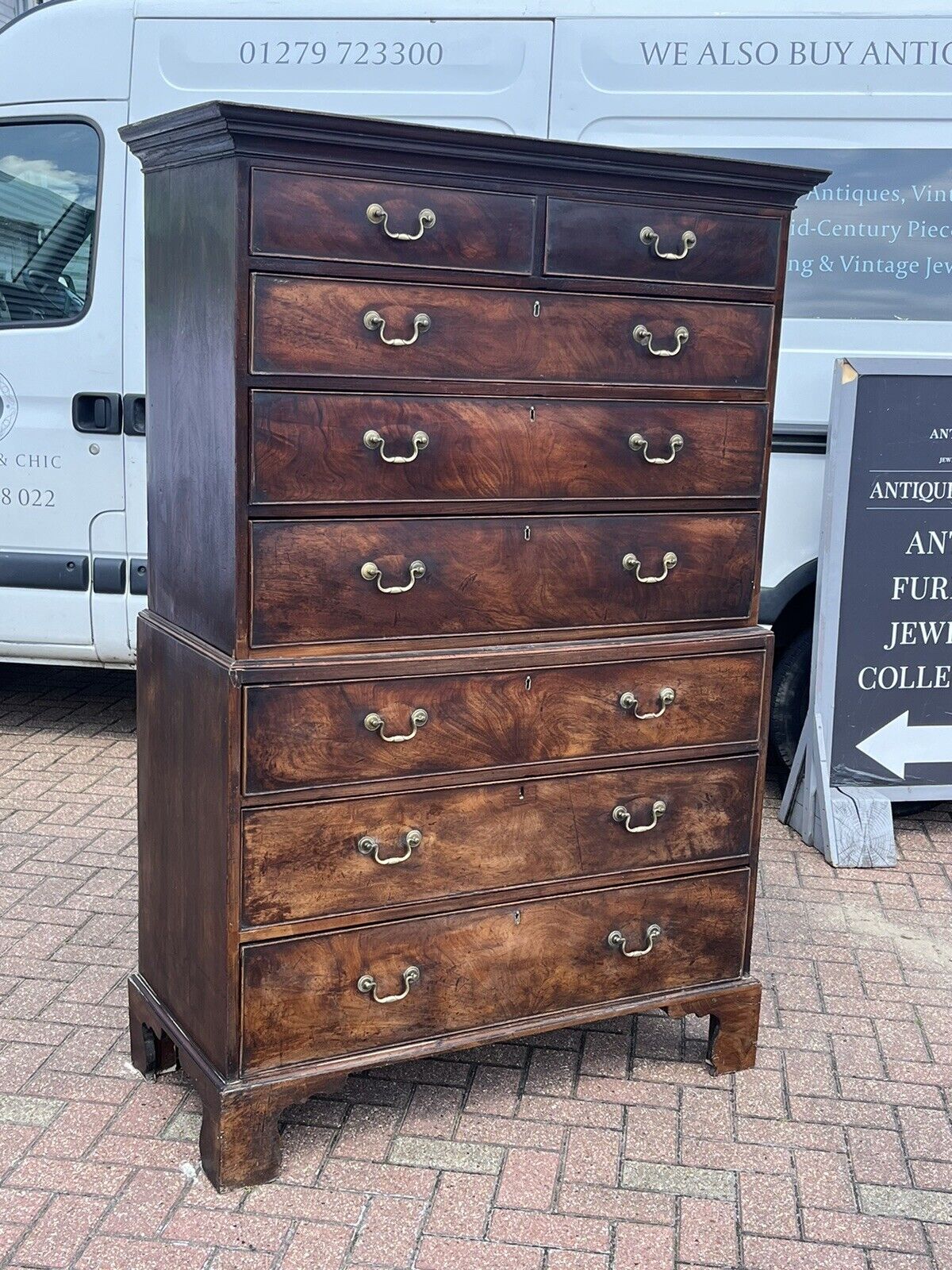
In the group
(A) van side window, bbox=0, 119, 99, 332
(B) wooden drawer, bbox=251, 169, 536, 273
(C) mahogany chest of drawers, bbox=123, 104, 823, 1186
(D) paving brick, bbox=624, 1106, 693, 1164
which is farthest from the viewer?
(A) van side window, bbox=0, 119, 99, 332

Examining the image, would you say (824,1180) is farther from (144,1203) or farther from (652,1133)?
(144,1203)

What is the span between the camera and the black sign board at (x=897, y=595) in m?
4.46

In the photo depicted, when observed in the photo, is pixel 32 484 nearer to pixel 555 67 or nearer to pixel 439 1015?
pixel 555 67

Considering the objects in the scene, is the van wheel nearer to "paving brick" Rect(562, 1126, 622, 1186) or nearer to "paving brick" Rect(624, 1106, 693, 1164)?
"paving brick" Rect(624, 1106, 693, 1164)

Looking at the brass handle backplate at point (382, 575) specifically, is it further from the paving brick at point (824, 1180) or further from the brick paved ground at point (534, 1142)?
the paving brick at point (824, 1180)

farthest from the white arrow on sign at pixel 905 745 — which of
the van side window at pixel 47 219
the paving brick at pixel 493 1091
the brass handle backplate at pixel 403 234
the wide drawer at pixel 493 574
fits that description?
the van side window at pixel 47 219

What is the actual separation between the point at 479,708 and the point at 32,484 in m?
3.03

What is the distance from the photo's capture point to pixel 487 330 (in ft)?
8.51

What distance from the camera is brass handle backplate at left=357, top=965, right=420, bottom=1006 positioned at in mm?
2695

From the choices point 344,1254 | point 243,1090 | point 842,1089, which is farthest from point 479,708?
point 842,1089

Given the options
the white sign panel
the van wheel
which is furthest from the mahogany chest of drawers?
the white sign panel

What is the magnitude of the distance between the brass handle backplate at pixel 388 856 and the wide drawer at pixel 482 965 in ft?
0.47

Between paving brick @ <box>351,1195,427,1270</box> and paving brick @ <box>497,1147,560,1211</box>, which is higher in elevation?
paving brick @ <box>497,1147,560,1211</box>

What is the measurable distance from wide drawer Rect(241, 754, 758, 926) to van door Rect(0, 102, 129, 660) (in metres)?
2.79
